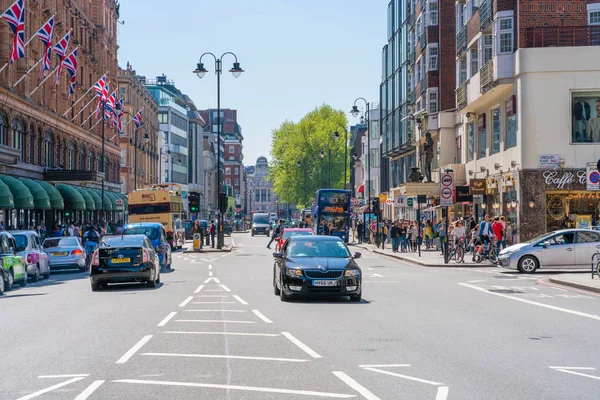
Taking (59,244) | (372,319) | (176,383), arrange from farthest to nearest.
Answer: (59,244), (372,319), (176,383)

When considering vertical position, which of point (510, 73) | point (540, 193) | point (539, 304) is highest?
point (510, 73)

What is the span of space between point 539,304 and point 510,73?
2121cm

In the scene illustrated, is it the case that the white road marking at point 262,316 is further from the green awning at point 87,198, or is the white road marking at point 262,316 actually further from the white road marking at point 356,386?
the green awning at point 87,198

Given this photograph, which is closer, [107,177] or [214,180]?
[107,177]

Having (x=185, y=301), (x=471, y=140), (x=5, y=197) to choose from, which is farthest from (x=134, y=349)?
(x=471, y=140)

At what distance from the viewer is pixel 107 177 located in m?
79.1

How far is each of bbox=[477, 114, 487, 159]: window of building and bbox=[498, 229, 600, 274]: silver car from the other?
643 inches

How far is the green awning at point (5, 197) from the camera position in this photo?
42.4 m

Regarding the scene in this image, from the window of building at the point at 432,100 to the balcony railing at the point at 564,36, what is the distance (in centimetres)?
1970

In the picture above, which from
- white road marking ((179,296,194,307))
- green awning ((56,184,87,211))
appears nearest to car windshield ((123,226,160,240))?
white road marking ((179,296,194,307))

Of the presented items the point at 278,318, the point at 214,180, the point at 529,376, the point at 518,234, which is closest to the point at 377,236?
the point at 518,234

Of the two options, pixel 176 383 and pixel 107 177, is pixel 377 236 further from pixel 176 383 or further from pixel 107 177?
pixel 176 383

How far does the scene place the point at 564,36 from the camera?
38.0m

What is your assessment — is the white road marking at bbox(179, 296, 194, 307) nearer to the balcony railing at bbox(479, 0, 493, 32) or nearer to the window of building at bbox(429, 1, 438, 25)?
the balcony railing at bbox(479, 0, 493, 32)
